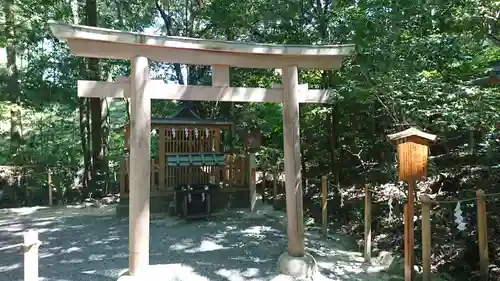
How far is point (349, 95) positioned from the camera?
5938 mm

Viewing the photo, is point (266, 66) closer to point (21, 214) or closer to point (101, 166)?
point (21, 214)

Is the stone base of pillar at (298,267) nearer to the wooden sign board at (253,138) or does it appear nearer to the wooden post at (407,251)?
the wooden post at (407,251)

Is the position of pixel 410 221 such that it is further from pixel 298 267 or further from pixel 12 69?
pixel 12 69

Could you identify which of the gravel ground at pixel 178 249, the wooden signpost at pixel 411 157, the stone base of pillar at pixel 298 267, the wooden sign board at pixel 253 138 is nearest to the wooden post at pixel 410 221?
the wooden signpost at pixel 411 157

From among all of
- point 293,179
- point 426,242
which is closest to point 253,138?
point 293,179

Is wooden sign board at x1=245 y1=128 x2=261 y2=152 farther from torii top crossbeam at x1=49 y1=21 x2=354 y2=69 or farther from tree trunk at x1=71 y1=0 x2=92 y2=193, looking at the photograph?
tree trunk at x1=71 y1=0 x2=92 y2=193

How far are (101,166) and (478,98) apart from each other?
10.3m

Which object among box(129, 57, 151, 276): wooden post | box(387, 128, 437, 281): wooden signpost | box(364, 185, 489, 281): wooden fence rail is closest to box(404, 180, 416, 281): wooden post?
box(387, 128, 437, 281): wooden signpost

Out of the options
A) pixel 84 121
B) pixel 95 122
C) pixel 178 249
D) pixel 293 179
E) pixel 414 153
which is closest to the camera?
pixel 414 153

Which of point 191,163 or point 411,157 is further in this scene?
point 191,163

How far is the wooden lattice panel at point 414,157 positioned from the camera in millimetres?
3426

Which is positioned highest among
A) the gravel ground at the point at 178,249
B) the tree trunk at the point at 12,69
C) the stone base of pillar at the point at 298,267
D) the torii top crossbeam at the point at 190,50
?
the tree trunk at the point at 12,69

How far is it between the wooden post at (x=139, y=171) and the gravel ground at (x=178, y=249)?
0.43 m

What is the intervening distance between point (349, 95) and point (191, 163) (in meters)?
3.88
